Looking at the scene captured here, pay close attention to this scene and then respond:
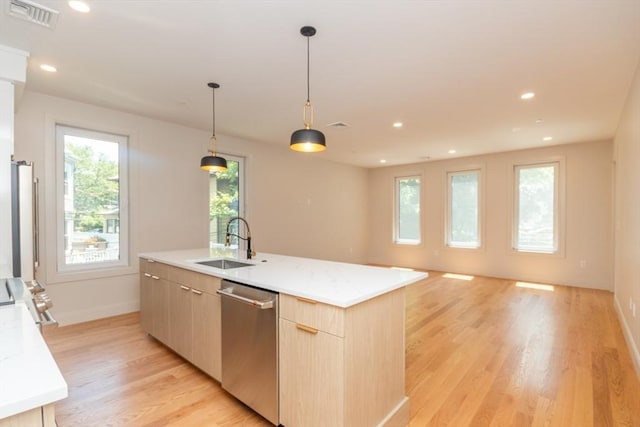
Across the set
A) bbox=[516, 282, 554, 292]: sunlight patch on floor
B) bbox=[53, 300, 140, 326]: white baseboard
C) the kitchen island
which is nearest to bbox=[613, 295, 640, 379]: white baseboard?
bbox=[516, 282, 554, 292]: sunlight patch on floor

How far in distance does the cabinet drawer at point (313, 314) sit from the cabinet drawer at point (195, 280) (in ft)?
2.33

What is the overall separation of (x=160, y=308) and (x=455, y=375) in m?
2.64

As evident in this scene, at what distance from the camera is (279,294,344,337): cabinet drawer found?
158 cm

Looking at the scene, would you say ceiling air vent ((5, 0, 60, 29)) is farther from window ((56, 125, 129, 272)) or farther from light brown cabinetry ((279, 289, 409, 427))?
light brown cabinetry ((279, 289, 409, 427))

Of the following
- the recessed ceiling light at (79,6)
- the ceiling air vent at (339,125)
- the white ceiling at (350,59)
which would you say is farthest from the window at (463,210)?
the recessed ceiling light at (79,6)

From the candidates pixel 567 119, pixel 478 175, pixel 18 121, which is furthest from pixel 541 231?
pixel 18 121

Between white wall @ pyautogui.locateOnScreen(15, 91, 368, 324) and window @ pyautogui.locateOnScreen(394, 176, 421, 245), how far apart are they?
183 cm

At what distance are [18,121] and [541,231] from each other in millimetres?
7995

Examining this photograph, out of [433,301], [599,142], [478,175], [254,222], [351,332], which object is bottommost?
[433,301]

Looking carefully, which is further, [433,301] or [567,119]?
[433,301]

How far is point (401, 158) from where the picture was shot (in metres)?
7.08

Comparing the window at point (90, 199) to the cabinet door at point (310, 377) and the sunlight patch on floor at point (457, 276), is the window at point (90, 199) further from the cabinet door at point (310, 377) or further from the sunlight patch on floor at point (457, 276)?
the sunlight patch on floor at point (457, 276)

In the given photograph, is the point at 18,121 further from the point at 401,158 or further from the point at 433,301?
the point at 401,158

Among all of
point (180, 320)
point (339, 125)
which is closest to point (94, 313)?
point (180, 320)
